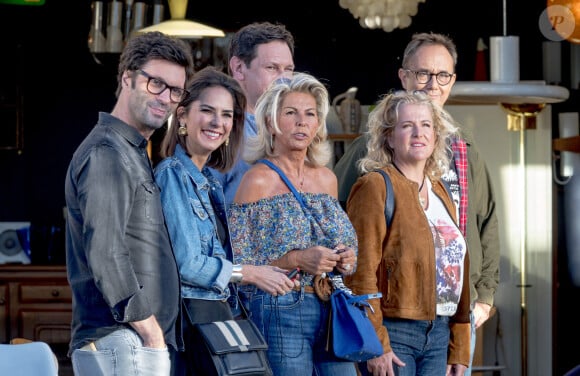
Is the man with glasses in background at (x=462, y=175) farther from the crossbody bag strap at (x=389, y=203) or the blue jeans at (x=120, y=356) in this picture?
the blue jeans at (x=120, y=356)

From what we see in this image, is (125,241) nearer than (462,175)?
Yes

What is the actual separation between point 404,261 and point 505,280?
4.63 meters

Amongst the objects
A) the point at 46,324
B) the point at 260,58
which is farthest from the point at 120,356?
the point at 46,324

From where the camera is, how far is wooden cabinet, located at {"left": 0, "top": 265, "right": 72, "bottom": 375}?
816 centimetres

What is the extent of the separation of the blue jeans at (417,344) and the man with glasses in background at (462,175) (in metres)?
0.27

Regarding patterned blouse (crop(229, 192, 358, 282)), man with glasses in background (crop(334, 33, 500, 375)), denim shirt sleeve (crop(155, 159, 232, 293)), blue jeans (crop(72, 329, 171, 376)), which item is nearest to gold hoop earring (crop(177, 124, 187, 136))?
denim shirt sleeve (crop(155, 159, 232, 293))

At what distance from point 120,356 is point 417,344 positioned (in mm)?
1058

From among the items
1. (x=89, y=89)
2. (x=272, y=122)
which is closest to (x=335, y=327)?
(x=272, y=122)

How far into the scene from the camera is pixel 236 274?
3359mm

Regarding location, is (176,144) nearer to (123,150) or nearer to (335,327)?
(123,150)

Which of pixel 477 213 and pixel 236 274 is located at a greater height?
pixel 477 213

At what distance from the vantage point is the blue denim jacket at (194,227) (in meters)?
3.25

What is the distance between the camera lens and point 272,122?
365 centimetres
